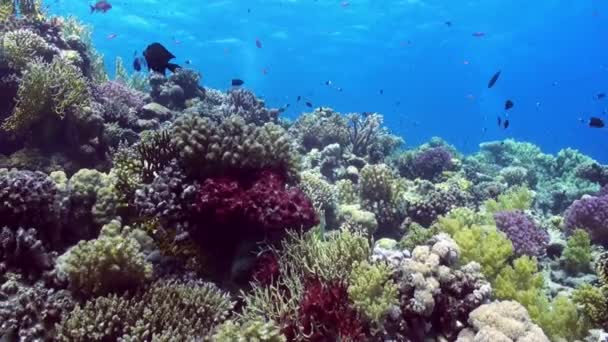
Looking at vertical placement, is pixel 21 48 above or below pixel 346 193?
above

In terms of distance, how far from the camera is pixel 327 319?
4352mm

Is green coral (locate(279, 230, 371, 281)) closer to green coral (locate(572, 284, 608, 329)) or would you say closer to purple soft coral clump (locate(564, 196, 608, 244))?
green coral (locate(572, 284, 608, 329))

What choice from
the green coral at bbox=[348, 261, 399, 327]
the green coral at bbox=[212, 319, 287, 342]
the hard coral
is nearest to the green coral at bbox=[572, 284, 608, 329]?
the green coral at bbox=[348, 261, 399, 327]

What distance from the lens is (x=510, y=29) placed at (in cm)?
6681

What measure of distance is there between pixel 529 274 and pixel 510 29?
233 ft

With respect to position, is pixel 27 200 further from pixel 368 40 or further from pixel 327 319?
pixel 368 40

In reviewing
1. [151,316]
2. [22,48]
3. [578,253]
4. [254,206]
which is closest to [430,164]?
[578,253]

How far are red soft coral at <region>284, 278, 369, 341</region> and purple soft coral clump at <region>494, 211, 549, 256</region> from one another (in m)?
5.01

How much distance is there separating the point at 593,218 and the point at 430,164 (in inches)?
219

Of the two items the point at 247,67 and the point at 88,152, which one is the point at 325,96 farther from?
the point at 88,152

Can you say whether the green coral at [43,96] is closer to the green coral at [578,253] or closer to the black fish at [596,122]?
the green coral at [578,253]

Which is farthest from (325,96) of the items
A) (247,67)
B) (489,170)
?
(489,170)

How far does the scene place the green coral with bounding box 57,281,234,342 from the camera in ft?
13.3

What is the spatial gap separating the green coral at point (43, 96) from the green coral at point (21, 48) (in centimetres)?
165
